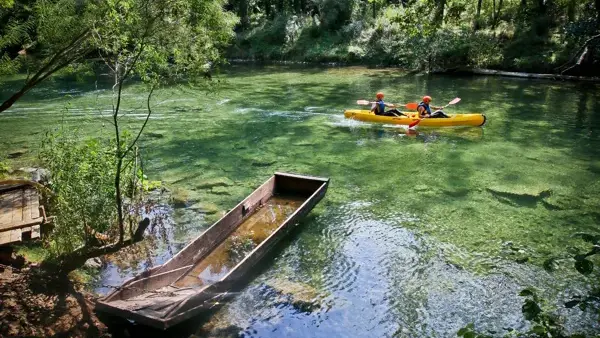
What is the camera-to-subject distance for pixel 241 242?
28.2 ft

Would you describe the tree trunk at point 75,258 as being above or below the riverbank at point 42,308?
above

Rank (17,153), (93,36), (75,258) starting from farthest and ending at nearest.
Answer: (17,153)
(75,258)
(93,36)

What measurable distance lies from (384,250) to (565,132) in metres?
10.5

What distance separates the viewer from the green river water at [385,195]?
274 inches

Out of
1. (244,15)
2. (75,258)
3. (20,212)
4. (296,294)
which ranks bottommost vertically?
(296,294)

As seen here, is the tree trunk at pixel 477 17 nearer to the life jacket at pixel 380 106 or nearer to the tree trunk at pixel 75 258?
the life jacket at pixel 380 106

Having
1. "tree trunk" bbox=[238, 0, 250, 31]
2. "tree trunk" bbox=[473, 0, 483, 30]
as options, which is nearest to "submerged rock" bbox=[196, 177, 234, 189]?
"tree trunk" bbox=[473, 0, 483, 30]

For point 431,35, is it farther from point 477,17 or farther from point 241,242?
point 241,242

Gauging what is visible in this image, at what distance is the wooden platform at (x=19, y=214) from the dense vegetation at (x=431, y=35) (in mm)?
15059

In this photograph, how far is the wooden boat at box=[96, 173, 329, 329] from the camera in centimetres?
576

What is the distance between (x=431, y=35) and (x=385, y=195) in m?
19.2

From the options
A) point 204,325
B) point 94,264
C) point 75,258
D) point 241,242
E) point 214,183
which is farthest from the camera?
point 214,183

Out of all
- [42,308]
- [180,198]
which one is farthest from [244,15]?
[42,308]

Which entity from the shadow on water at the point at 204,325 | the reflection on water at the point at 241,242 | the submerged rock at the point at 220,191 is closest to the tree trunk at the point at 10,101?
the shadow on water at the point at 204,325
